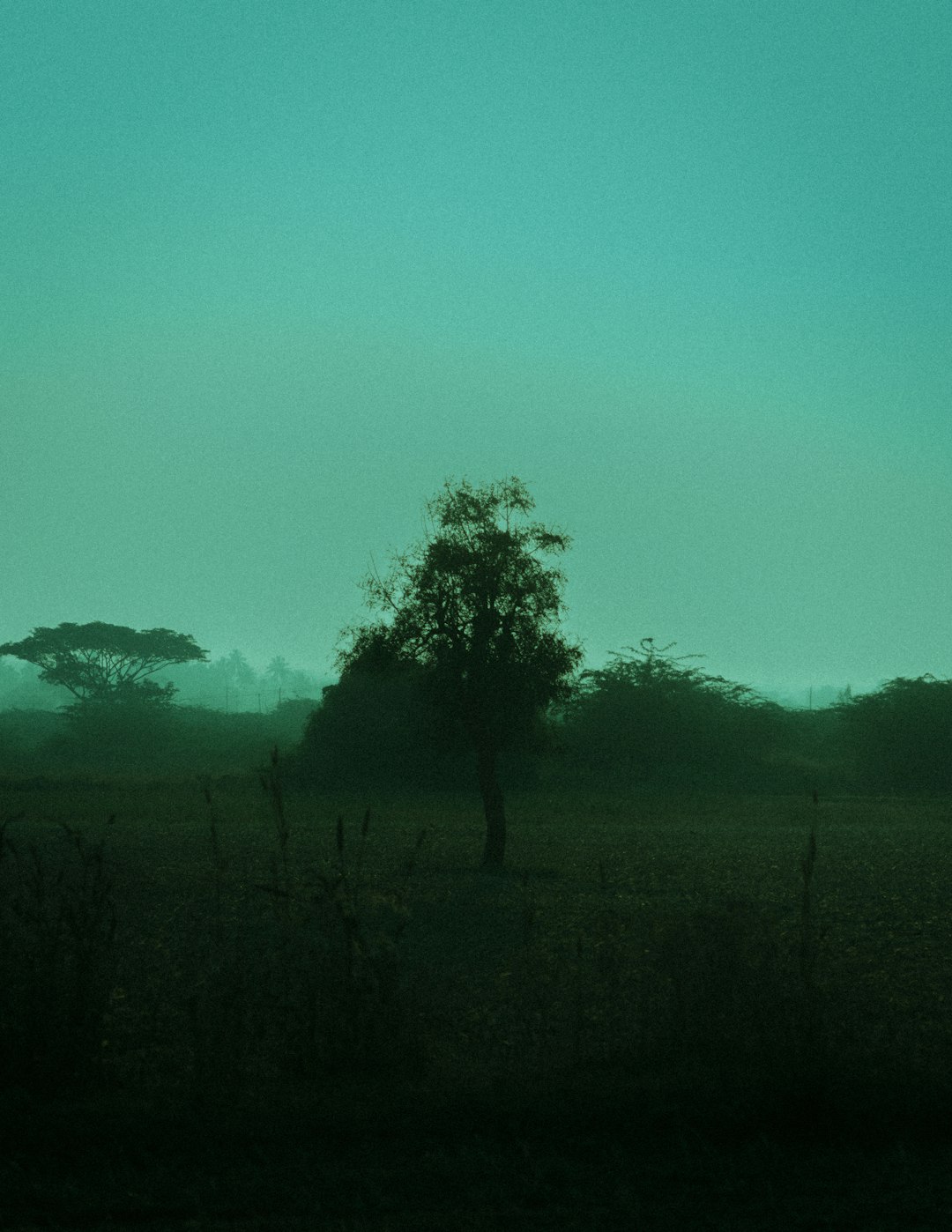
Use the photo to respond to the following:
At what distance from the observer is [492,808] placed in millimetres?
17516

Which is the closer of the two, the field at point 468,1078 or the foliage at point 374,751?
the field at point 468,1078

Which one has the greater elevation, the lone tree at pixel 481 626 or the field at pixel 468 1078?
the lone tree at pixel 481 626

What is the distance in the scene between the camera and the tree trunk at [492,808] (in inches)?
676

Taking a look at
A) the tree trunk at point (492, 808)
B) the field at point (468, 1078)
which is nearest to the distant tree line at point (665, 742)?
the tree trunk at point (492, 808)

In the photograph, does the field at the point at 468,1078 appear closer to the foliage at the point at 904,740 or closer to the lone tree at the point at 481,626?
the lone tree at the point at 481,626

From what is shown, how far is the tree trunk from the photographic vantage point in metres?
17.2

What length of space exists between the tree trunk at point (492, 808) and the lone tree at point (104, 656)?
198 ft

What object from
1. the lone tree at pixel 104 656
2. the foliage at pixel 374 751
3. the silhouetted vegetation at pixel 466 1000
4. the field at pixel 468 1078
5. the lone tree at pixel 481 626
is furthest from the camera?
the lone tree at pixel 104 656

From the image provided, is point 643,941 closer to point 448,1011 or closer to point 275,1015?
point 448,1011

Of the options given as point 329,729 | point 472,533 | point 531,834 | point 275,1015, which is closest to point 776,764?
point 329,729

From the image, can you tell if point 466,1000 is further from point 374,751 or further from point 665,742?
point 665,742

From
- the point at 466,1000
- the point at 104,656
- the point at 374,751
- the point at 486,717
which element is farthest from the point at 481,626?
the point at 104,656

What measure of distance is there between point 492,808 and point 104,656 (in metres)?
68.4

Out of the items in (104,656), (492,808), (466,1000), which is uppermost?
(104,656)
